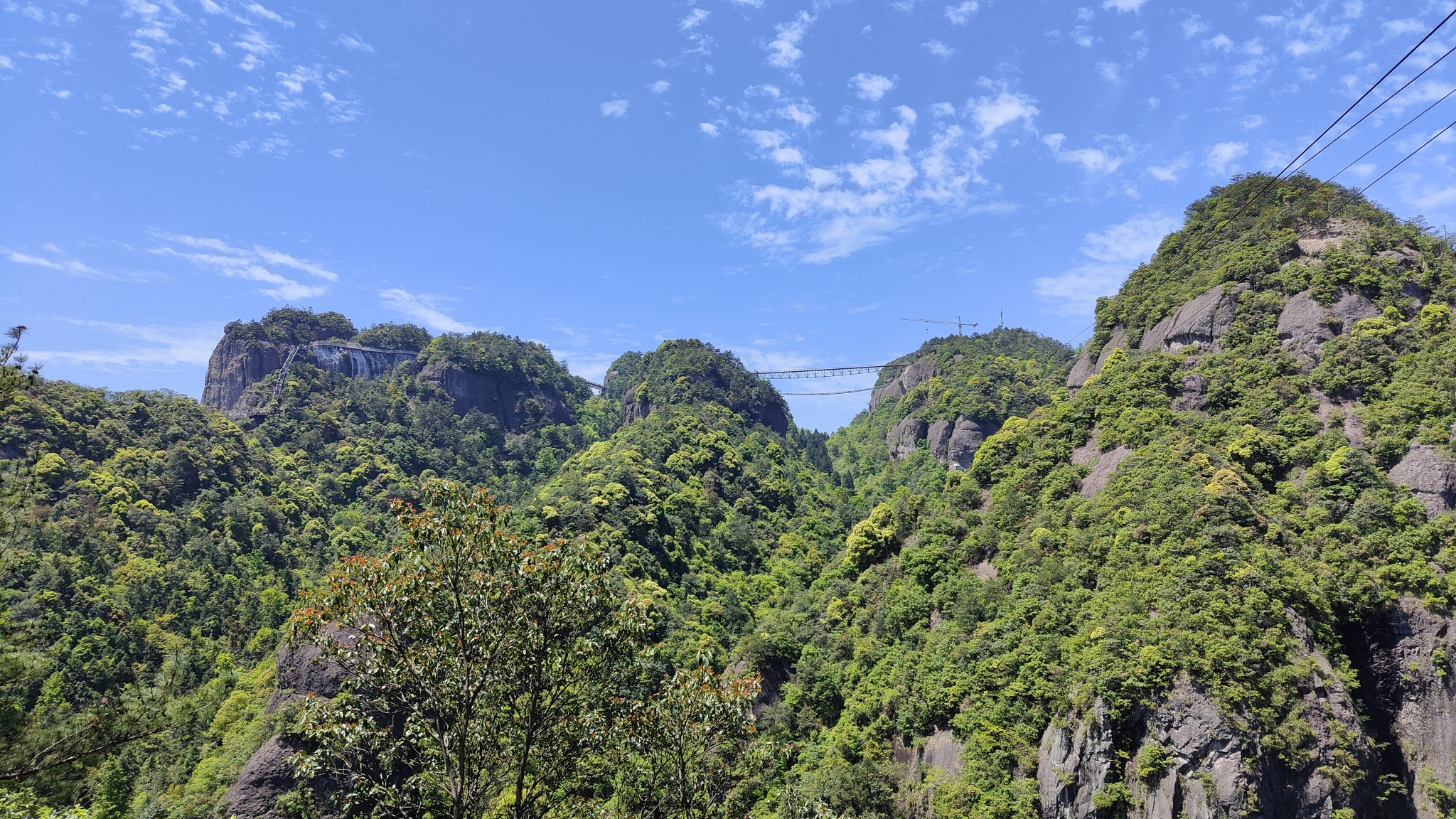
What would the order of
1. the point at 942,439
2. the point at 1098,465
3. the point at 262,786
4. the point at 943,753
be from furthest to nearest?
the point at 942,439
the point at 1098,465
the point at 943,753
the point at 262,786

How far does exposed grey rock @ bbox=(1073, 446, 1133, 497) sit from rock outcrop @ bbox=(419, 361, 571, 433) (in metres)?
93.5

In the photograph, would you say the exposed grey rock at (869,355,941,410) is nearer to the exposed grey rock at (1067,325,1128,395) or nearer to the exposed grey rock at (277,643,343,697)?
the exposed grey rock at (1067,325,1128,395)

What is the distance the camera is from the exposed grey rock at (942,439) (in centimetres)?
7862

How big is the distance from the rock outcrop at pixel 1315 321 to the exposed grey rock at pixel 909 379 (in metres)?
52.7

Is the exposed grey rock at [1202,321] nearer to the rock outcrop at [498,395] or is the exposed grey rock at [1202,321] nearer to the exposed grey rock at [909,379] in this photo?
the exposed grey rock at [909,379]

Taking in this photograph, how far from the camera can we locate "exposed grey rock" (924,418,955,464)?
78.6 metres

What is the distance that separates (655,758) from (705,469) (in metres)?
62.5

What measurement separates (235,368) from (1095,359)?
11657 centimetres

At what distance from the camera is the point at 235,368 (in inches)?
4166

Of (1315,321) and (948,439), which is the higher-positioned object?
(1315,321)

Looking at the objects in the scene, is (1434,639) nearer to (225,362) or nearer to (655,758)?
(655,758)

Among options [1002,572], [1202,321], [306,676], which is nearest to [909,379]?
[1202,321]

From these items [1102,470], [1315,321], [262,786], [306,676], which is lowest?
[262,786]

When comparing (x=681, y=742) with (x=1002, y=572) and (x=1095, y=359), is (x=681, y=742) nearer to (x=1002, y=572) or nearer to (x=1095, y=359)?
(x=1002, y=572)
